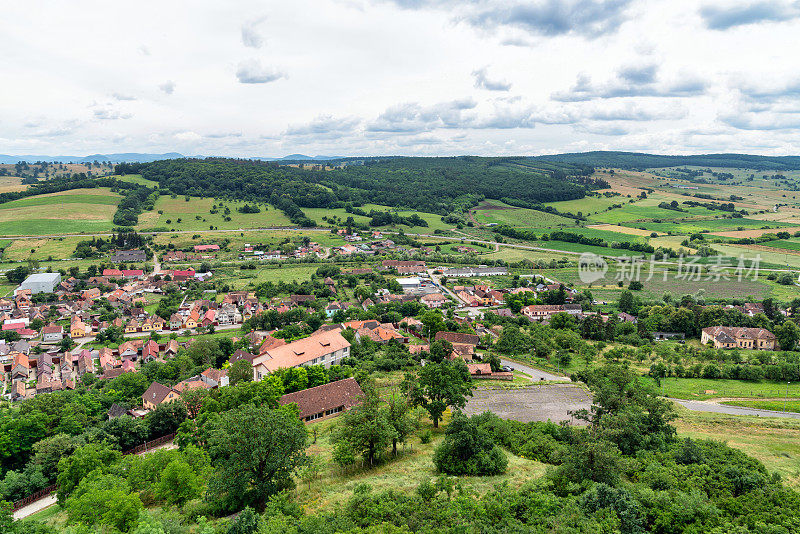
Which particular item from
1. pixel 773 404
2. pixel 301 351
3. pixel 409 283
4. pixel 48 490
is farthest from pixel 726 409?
pixel 409 283

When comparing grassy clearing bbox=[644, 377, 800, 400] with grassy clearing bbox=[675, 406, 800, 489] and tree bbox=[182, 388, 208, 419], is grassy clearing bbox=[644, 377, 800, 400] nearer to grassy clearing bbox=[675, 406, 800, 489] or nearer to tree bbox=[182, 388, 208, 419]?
grassy clearing bbox=[675, 406, 800, 489]

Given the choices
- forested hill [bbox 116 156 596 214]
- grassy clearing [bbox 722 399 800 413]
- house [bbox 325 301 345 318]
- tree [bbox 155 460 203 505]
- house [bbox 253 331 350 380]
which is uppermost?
forested hill [bbox 116 156 596 214]

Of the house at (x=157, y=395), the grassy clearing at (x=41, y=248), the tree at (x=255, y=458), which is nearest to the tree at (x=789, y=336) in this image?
the tree at (x=255, y=458)

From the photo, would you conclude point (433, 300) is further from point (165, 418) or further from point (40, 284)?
point (40, 284)

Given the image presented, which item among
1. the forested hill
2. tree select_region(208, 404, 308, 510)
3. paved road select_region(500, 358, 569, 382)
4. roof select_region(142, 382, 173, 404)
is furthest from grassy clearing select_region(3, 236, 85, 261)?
tree select_region(208, 404, 308, 510)

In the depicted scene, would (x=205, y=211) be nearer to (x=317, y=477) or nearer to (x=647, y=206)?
(x=317, y=477)

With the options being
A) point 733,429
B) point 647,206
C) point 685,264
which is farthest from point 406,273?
point 647,206

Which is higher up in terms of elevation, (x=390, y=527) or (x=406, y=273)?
(x=390, y=527)
